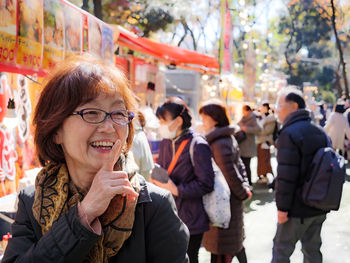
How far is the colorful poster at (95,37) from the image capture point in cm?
390

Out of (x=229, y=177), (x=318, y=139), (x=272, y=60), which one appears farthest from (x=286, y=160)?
(x=272, y=60)

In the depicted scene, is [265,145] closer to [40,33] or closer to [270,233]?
[270,233]

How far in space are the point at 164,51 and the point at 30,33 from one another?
4.58 m

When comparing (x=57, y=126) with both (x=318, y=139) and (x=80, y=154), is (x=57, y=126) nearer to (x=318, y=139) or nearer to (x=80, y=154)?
(x=80, y=154)

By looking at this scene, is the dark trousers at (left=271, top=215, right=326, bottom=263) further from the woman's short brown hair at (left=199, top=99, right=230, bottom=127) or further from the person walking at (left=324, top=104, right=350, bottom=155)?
the person walking at (left=324, top=104, right=350, bottom=155)

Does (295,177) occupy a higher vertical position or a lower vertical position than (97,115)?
lower

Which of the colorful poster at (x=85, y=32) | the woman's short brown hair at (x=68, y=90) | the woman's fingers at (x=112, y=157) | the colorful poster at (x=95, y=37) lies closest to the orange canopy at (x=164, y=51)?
the colorful poster at (x=95, y=37)

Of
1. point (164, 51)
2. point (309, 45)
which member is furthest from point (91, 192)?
point (309, 45)

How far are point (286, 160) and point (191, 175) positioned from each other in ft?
2.63

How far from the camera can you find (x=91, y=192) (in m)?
1.16

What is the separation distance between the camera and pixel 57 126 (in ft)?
4.32

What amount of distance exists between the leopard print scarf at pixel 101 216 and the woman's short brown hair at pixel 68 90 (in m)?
0.20

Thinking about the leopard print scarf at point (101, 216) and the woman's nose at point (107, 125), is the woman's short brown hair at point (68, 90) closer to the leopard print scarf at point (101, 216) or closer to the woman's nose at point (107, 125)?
the woman's nose at point (107, 125)

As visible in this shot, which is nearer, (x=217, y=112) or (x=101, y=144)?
(x=101, y=144)
